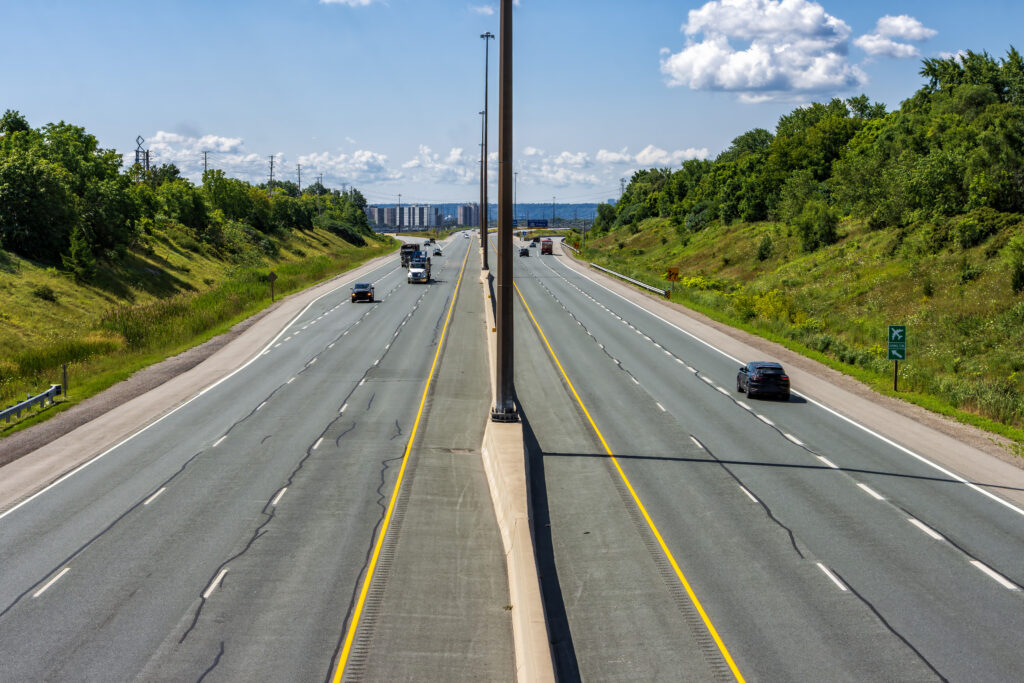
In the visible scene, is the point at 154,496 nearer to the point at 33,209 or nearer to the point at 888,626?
the point at 888,626

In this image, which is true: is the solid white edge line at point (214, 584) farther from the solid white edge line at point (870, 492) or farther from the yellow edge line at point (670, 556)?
the solid white edge line at point (870, 492)

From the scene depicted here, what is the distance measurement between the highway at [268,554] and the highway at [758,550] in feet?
5.92

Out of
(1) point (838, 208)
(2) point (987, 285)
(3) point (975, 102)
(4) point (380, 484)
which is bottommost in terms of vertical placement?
(4) point (380, 484)

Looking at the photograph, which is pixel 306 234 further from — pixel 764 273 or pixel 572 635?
pixel 572 635

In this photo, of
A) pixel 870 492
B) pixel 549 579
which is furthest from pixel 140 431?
pixel 870 492

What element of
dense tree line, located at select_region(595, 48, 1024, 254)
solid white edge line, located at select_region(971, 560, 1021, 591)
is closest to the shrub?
solid white edge line, located at select_region(971, 560, 1021, 591)

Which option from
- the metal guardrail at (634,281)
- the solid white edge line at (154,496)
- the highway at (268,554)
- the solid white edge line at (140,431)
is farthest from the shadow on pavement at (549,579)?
the metal guardrail at (634,281)

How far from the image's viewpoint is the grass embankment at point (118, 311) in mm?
35469

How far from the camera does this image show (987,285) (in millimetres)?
44438

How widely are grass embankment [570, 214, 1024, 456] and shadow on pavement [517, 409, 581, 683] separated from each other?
14.1 m

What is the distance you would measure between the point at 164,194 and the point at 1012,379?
293 ft

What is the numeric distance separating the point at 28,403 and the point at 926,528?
2675 cm

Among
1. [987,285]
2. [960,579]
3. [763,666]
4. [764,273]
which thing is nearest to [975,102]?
[764,273]

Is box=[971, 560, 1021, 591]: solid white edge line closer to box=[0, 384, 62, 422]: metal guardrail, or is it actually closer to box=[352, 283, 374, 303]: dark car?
box=[0, 384, 62, 422]: metal guardrail
